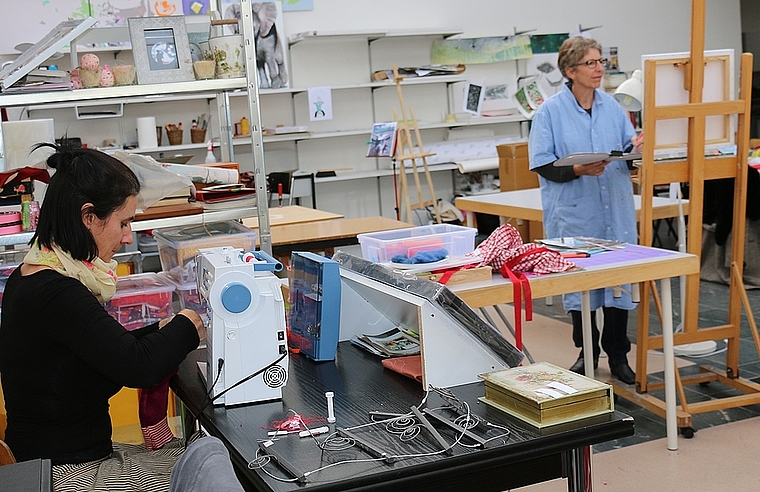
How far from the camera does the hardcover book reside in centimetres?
152

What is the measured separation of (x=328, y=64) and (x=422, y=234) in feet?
17.4

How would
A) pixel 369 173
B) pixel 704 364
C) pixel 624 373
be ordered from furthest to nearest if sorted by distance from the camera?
pixel 369 173
pixel 704 364
pixel 624 373

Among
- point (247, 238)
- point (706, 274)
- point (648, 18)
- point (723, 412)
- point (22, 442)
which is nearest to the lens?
point (22, 442)

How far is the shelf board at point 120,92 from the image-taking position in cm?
243

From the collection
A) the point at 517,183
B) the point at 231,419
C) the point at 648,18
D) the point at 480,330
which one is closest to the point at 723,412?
the point at 480,330

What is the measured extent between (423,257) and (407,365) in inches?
25.7

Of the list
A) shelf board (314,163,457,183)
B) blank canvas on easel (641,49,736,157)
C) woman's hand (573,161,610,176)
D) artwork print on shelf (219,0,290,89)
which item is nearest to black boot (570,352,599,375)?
woman's hand (573,161,610,176)

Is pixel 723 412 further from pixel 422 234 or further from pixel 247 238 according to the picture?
pixel 247 238

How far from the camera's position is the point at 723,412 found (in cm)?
332

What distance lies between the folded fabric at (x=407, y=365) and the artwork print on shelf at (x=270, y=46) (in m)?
5.93

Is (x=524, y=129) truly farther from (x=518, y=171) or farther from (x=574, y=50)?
(x=574, y=50)

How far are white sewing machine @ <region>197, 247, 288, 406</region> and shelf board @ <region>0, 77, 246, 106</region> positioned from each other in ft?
3.14

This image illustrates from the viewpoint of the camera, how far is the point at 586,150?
354 cm

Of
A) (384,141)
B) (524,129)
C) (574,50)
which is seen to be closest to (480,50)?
(524,129)
